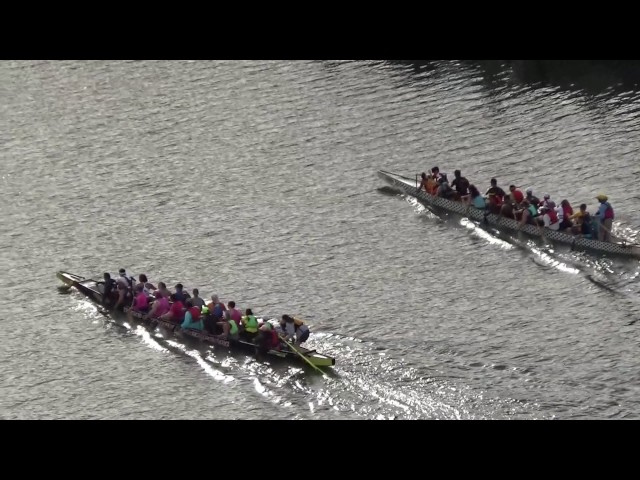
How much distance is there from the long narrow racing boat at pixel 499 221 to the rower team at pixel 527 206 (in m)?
0.23

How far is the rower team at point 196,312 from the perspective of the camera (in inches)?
2206

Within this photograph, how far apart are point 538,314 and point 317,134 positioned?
86.9 feet

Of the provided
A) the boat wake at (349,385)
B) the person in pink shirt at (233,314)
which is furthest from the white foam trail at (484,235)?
the person in pink shirt at (233,314)

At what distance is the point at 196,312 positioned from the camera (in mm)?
58719

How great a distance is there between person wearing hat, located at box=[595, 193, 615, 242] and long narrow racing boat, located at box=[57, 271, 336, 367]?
15.9m

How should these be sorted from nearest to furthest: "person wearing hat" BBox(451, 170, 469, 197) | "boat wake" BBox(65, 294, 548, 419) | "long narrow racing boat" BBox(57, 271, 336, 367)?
1. "boat wake" BBox(65, 294, 548, 419)
2. "long narrow racing boat" BBox(57, 271, 336, 367)
3. "person wearing hat" BBox(451, 170, 469, 197)

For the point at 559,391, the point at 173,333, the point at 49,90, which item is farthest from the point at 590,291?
the point at 49,90

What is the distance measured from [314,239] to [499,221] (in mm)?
9297

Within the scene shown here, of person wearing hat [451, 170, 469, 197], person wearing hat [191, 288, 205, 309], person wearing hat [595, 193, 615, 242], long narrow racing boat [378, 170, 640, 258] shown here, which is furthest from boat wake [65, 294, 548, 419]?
person wearing hat [451, 170, 469, 197]

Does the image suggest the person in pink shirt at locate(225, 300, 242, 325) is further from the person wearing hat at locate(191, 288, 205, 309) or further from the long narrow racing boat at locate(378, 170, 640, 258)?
the long narrow racing boat at locate(378, 170, 640, 258)

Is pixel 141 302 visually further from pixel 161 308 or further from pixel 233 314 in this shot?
pixel 233 314

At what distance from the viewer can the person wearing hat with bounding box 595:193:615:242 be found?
62.4 m

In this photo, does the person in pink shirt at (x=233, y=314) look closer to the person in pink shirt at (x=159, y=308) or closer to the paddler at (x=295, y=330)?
the paddler at (x=295, y=330)

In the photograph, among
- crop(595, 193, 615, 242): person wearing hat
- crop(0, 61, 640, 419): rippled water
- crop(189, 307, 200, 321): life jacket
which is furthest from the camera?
crop(595, 193, 615, 242): person wearing hat
